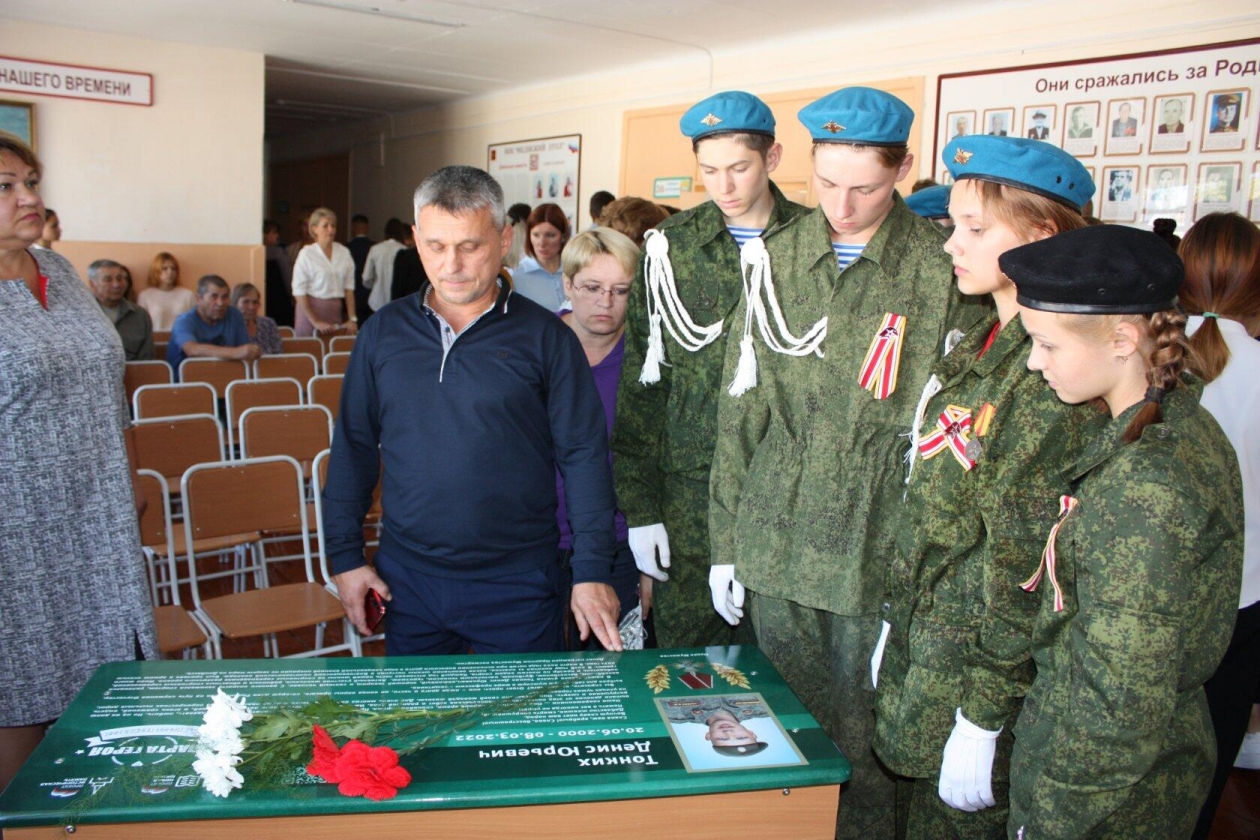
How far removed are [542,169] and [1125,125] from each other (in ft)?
22.2

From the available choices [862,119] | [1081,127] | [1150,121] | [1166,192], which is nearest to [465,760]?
[862,119]

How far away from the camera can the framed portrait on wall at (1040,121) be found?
6031mm

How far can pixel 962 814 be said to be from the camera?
162 cm

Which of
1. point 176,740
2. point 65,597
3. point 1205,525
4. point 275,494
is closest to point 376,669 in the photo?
point 176,740

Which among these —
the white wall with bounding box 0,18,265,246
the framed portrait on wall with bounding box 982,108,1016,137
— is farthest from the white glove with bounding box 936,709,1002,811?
the white wall with bounding box 0,18,265,246

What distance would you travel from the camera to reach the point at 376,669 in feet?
5.43

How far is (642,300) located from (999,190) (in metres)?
1.01

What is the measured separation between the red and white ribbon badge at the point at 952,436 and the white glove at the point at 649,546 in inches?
35.4

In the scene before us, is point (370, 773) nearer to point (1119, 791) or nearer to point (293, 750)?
point (293, 750)

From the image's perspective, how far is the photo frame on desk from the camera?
8539mm

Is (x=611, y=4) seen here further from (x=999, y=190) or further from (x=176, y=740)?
(x=176, y=740)

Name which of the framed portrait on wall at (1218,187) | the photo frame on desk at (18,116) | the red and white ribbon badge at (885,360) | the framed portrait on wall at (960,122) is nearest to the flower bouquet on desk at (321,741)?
the red and white ribbon badge at (885,360)

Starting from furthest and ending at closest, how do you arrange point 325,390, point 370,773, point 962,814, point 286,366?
point 286,366
point 325,390
point 962,814
point 370,773

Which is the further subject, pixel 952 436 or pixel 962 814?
pixel 962 814
